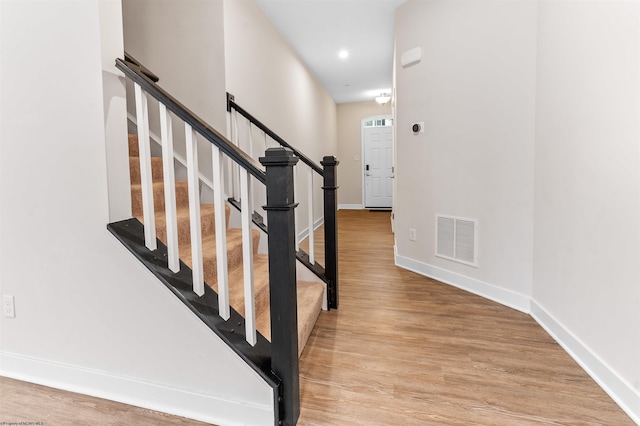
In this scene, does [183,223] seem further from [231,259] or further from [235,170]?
[235,170]

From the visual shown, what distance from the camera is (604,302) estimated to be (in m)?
1.64

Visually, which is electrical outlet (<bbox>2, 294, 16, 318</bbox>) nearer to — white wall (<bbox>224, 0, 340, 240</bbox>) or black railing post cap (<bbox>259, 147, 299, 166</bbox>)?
black railing post cap (<bbox>259, 147, 299, 166</bbox>)

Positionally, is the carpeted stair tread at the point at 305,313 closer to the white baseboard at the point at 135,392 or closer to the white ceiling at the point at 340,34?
the white baseboard at the point at 135,392

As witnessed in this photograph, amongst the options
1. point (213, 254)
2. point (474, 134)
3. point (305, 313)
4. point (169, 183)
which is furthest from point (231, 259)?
point (474, 134)

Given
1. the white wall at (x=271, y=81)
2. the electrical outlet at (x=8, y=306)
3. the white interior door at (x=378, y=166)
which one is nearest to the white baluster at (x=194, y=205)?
the electrical outlet at (x=8, y=306)

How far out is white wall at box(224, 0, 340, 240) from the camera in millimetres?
2838

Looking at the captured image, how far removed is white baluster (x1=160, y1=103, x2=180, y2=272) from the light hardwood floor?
28.0 inches

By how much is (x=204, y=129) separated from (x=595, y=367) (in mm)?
2157

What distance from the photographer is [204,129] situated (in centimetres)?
132

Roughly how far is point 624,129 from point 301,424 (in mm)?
1904

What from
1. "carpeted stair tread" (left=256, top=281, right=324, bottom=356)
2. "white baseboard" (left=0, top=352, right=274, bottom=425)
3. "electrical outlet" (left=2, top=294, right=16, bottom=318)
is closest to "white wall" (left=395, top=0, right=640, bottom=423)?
"carpeted stair tread" (left=256, top=281, right=324, bottom=356)

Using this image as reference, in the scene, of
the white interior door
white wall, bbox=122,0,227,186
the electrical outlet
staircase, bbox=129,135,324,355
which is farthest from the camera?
the white interior door

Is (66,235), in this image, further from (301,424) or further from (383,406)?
(383,406)

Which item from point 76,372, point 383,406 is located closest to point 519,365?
point 383,406
